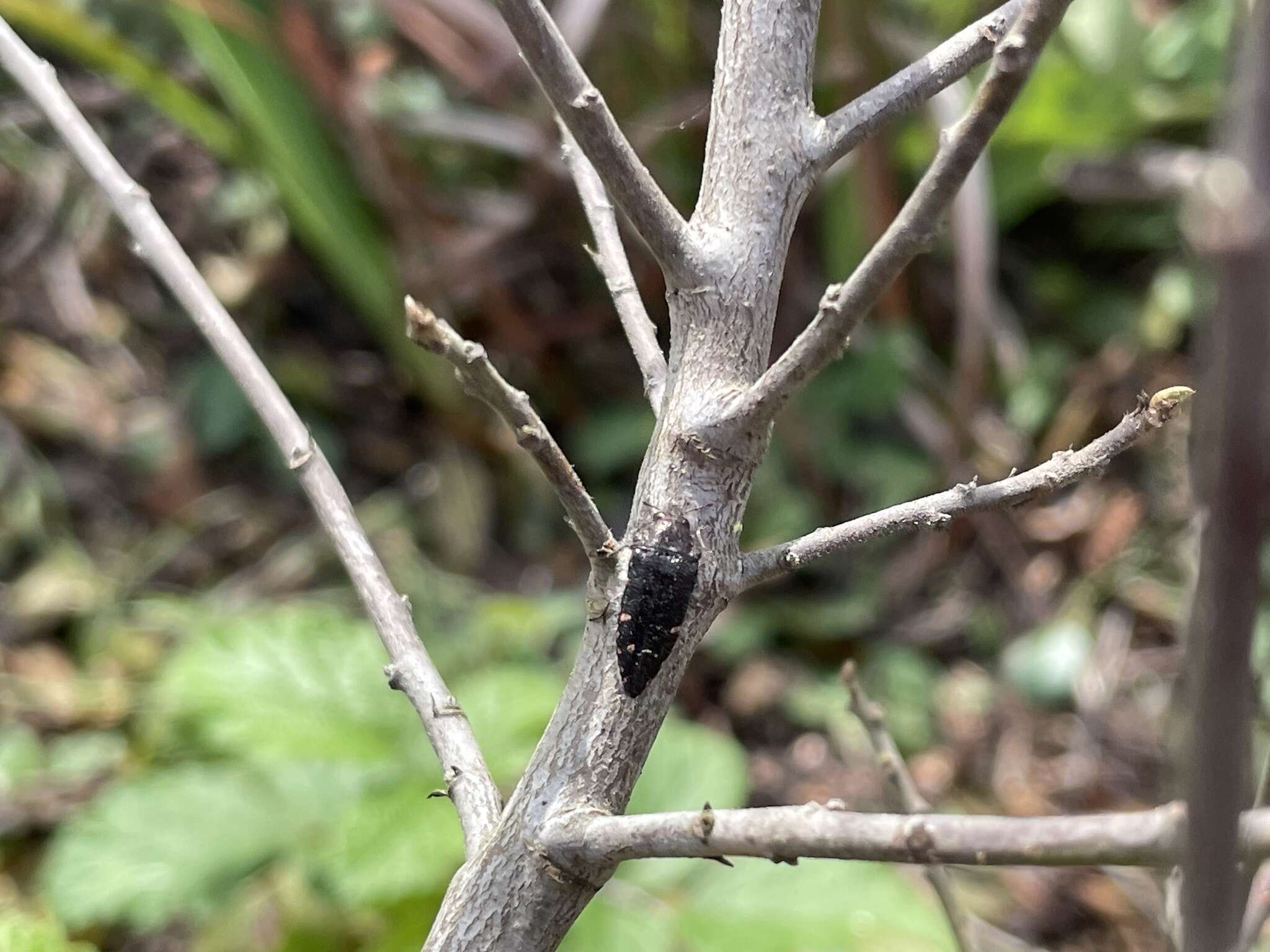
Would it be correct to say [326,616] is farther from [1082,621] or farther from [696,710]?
[1082,621]

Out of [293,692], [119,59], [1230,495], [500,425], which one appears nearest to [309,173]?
[119,59]

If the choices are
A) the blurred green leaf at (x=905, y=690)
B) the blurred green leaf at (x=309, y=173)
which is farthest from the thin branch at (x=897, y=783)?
the blurred green leaf at (x=309, y=173)

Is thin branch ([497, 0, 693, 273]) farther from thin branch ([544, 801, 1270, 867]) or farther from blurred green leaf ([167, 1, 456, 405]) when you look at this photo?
blurred green leaf ([167, 1, 456, 405])

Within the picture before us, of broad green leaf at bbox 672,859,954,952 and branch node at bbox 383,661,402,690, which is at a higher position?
broad green leaf at bbox 672,859,954,952

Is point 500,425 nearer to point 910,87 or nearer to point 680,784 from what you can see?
point 680,784

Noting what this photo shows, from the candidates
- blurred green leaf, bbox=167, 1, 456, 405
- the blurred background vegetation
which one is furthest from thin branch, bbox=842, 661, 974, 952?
blurred green leaf, bbox=167, 1, 456, 405

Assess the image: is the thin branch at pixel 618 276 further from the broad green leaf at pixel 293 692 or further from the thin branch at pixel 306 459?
the broad green leaf at pixel 293 692
